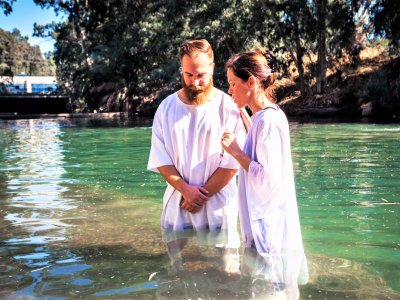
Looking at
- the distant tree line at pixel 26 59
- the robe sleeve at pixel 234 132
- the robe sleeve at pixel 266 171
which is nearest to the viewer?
the robe sleeve at pixel 266 171

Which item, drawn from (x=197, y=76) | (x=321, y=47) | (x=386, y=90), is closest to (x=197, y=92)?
(x=197, y=76)

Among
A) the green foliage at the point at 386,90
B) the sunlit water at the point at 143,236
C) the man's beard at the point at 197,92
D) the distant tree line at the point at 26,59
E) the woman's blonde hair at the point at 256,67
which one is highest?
the distant tree line at the point at 26,59

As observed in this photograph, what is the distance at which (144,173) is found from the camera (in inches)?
377

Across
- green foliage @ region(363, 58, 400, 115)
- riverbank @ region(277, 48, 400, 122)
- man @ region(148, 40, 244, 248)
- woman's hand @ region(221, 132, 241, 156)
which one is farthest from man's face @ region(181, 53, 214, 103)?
green foliage @ region(363, 58, 400, 115)

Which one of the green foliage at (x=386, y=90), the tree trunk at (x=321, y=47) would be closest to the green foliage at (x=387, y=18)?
the green foliage at (x=386, y=90)

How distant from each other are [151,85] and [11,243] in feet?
123

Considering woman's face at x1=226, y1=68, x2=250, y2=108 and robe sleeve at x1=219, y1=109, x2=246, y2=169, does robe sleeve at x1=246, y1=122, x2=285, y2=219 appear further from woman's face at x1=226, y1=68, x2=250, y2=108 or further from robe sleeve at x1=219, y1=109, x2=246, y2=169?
robe sleeve at x1=219, y1=109, x2=246, y2=169

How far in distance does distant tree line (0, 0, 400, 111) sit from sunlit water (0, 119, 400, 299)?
71.2ft

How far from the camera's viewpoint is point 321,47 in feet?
106

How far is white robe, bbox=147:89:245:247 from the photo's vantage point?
11.0ft

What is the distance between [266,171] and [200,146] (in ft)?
2.07

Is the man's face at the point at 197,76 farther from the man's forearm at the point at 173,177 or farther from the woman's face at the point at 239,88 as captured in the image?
the man's forearm at the point at 173,177

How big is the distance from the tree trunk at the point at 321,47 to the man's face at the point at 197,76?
2920cm

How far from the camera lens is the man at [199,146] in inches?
130
